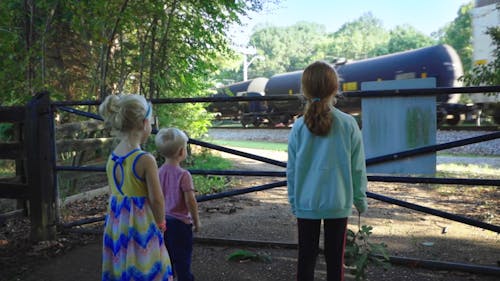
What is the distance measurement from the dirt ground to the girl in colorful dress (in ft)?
4.01

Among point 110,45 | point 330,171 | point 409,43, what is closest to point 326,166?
point 330,171

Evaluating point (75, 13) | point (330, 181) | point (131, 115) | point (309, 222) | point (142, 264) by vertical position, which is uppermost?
point (75, 13)

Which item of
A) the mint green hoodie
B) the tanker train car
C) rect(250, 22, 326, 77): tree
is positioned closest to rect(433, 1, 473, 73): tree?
Answer: the tanker train car

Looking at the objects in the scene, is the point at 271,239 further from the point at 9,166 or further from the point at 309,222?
the point at 9,166

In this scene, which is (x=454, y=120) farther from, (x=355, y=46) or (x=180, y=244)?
(x=355, y=46)

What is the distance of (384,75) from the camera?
63.2 feet

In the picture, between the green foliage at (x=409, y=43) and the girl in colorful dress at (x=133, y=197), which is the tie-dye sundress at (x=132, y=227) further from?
the green foliage at (x=409, y=43)

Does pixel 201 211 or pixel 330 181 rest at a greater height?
pixel 330 181

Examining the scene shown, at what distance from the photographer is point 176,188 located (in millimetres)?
2869

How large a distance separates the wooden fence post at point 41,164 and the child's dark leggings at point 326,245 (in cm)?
300

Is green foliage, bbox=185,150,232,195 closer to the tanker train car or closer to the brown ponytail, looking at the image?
the brown ponytail

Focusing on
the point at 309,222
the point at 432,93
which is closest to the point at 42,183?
the point at 309,222

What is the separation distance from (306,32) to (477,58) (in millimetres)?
90489

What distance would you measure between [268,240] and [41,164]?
2385 mm
